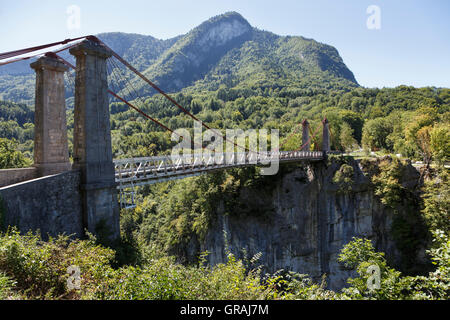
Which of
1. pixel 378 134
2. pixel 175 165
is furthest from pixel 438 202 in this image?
pixel 378 134

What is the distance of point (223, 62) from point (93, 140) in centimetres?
15159

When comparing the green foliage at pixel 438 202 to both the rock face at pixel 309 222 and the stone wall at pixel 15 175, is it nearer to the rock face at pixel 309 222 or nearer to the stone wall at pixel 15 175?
the rock face at pixel 309 222

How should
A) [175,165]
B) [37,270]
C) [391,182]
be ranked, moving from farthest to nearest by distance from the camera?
[391,182] → [175,165] → [37,270]

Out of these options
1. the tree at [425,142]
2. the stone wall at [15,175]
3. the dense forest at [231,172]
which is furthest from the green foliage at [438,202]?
the stone wall at [15,175]

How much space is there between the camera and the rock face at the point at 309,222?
2150 cm

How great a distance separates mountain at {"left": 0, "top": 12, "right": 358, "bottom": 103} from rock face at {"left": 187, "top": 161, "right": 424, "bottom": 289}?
84373 mm

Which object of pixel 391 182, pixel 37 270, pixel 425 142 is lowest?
pixel 37 270

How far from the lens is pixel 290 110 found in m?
72.8

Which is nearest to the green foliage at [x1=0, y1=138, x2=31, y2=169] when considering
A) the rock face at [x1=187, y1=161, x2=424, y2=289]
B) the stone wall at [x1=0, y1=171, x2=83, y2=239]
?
the stone wall at [x1=0, y1=171, x2=83, y2=239]

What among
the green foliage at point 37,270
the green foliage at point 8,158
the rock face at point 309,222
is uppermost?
the green foliage at point 8,158

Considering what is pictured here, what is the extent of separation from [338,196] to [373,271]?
18639mm

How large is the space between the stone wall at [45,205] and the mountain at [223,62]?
97.9 m

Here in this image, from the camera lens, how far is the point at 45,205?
284 inches

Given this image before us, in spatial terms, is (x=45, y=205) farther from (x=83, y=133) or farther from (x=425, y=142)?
(x=425, y=142)
